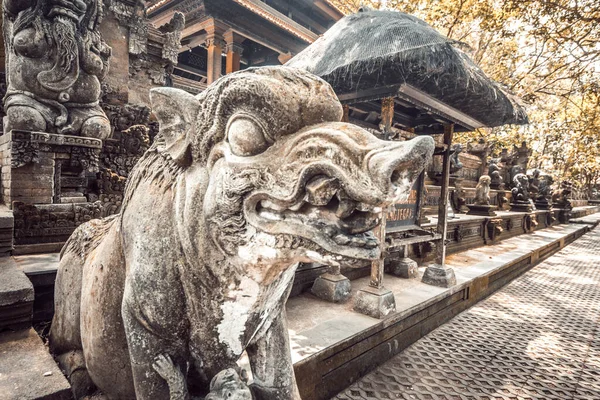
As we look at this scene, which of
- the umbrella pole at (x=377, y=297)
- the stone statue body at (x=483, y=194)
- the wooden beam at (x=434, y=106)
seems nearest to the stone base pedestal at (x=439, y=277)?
the umbrella pole at (x=377, y=297)

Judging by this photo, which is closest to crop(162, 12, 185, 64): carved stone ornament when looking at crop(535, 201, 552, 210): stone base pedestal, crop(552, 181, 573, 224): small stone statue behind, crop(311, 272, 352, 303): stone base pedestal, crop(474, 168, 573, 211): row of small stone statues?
crop(311, 272, 352, 303): stone base pedestal

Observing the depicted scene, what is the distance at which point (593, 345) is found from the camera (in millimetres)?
3545

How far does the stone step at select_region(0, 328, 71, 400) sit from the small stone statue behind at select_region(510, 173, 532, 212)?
44.3 feet

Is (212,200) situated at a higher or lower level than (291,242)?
higher

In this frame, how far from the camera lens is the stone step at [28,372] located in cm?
112

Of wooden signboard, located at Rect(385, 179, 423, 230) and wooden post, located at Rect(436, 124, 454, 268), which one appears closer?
wooden signboard, located at Rect(385, 179, 423, 230)

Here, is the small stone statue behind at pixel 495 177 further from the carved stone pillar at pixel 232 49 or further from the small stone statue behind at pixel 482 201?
the carved stone pillar at pixel 232 49

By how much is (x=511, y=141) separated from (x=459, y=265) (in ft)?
39.1

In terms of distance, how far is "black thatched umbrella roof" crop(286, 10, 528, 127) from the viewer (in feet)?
9.46

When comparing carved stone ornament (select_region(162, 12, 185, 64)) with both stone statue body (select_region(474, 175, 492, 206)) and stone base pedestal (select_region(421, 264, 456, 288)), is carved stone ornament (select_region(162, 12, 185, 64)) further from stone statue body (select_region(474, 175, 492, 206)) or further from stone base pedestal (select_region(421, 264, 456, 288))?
stone statue body (select_region(474, 175, 492, 206))

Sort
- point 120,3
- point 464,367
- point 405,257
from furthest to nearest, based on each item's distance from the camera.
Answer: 1. point 120,3
2. point 405,257
3. point 464,367

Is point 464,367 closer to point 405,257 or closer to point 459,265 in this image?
point 405,257

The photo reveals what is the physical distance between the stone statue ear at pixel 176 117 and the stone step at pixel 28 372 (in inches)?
38.8

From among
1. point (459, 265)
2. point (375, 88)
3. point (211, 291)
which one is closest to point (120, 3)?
point (375, 88)
